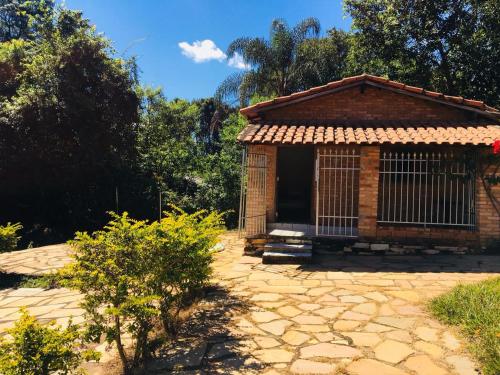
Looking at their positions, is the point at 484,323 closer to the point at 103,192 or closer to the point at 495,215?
the point at 495,215

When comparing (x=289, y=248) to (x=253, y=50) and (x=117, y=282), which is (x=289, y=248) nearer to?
(x=117, y=282)

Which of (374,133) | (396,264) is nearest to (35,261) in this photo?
(396,264)

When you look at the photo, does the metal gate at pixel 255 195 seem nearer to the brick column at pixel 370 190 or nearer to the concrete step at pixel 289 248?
the concrete step at pixel 289 248

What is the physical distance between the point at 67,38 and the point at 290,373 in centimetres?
1340

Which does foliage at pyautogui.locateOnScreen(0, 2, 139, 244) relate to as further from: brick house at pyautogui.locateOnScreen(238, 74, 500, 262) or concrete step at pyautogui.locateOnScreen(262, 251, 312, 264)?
concrete step at pyautogui.locateOnScreen(262, 251, 312, 264)

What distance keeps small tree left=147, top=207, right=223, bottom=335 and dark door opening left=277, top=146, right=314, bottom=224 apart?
8423 millimetres

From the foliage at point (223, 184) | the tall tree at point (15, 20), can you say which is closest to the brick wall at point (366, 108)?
the foliage at point (223, 184)

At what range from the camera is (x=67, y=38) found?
518 inches

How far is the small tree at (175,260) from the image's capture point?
4.09 meters

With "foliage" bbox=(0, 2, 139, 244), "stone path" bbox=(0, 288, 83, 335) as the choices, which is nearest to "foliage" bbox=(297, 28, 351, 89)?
"foliage" bbox=(0, 2, 139, 244)

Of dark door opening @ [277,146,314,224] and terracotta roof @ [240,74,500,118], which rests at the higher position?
terracotta roof @ [240,74,500,118]

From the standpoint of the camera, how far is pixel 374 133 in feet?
29.1

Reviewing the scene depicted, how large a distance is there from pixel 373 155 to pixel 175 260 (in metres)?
5.87

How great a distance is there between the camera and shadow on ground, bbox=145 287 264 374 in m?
3.66
